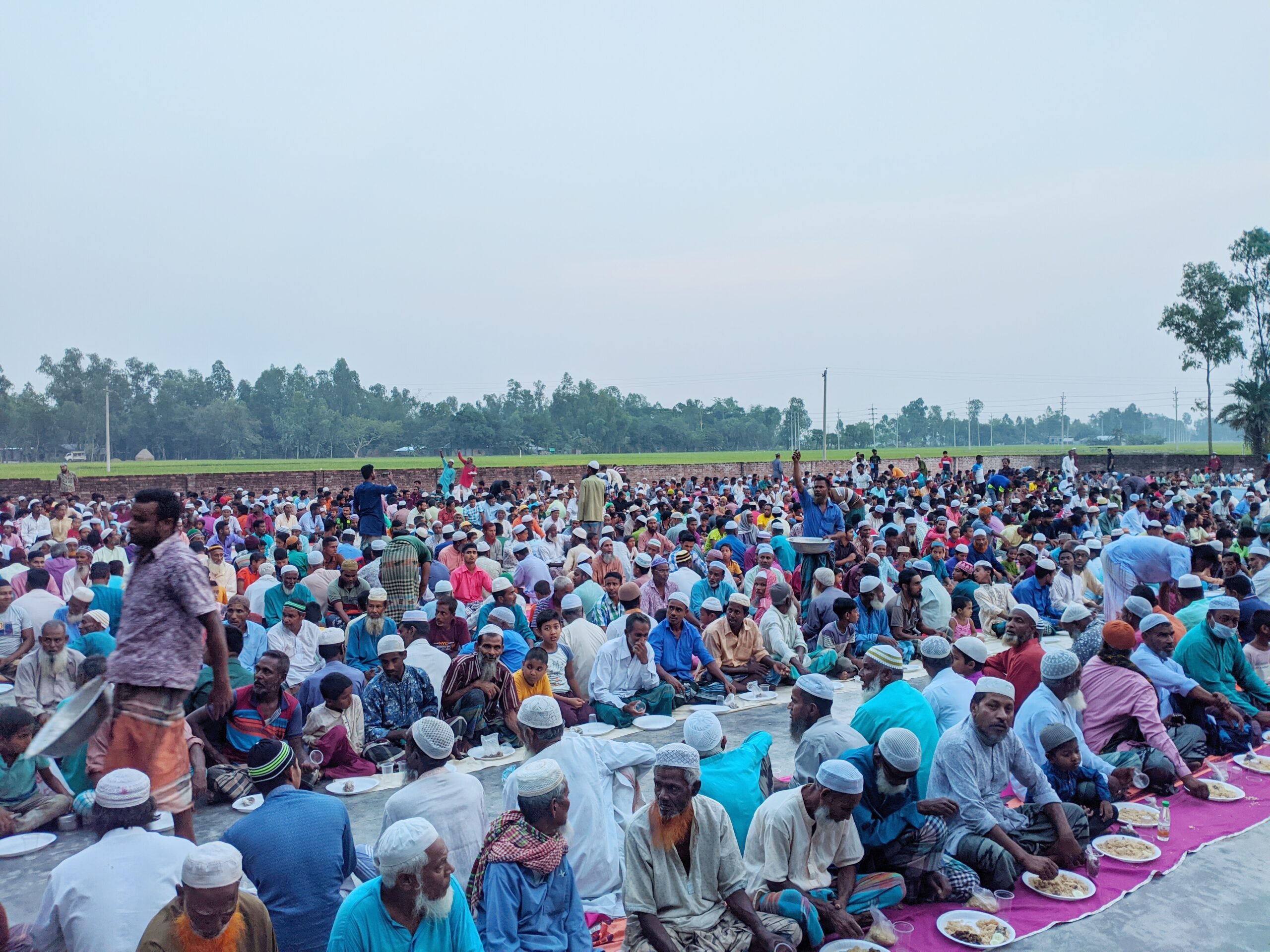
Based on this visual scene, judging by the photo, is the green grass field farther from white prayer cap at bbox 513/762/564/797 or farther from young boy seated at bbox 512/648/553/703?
white prayer cap at bbox 513/762/564/797

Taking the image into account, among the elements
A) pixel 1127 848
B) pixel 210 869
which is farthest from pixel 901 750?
pixel 210 869

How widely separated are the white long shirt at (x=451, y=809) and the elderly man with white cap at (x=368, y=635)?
339cm

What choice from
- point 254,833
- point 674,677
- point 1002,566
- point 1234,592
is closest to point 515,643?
point 674,677

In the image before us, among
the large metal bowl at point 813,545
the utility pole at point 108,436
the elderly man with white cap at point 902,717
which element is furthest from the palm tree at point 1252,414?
the utility pole at point 108,436

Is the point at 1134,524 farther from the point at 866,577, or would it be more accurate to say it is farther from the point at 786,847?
the point at 786,847

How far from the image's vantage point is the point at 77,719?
323 cm

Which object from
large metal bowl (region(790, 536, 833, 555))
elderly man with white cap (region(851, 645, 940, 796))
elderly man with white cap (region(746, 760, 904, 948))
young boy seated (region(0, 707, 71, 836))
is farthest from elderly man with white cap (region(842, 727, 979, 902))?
large metal bowl (region(790, 536, 833, 555))

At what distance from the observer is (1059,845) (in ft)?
13.0

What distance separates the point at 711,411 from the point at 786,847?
283ft

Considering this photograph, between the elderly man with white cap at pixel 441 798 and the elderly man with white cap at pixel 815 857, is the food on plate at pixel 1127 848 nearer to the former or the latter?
the elderly man with white cap at pixel 815 857

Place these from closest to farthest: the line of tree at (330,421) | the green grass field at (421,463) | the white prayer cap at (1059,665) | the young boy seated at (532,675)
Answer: the white prayer cap at (1059,665)
the young boy seated at (532,675)
the green grass field at (421,463)
the line of tree at (330,421)

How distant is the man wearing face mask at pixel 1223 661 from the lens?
5539 mm

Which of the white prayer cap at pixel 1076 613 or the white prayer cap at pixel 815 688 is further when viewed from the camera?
the white prayer cap at pixel 1076 613

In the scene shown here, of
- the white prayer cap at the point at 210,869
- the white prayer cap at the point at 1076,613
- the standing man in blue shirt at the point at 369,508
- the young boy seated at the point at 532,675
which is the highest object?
the standing man in blue shirt at the point at 369,508
